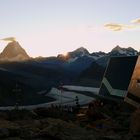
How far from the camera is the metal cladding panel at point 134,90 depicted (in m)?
15.7

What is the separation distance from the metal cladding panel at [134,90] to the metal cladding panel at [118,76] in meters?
0.68

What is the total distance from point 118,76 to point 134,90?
303cm

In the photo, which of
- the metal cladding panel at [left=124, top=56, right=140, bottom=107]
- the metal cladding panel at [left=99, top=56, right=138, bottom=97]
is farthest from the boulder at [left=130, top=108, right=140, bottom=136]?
the metal cladding panel at [left=99, top=56, right=138, bottom=97]

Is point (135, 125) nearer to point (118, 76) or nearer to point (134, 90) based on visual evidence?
point (134, 90)

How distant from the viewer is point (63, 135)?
10820 mm

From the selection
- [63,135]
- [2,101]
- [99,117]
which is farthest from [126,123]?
[2,101]

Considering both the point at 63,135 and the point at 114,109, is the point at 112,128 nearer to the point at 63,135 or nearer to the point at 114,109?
the point at 63,135

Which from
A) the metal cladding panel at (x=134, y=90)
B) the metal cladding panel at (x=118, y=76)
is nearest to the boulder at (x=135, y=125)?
the metal cladding panel at (x=134, y=90)

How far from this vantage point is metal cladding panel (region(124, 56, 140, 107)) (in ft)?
51.6

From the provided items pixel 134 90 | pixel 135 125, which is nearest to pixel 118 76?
pixel 134 90

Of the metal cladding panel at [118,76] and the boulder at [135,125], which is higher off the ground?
the metal cladding panel at [118,76]

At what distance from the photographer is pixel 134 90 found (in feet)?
52.5

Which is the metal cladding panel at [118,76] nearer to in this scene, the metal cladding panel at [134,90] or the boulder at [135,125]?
the metal cladding panel at [134,90]

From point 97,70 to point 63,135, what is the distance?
293 feet
